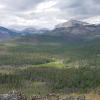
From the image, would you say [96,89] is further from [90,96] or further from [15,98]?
Answer: [15,98]

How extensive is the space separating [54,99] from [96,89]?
37813 millimetres

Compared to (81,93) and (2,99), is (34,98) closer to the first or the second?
(2,99)

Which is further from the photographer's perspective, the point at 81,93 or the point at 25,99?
the point at 81,93

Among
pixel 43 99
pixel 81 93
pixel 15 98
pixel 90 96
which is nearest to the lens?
pixel 15 98

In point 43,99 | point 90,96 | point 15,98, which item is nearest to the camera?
point 15,98

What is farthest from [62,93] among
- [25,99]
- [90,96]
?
[25,99]

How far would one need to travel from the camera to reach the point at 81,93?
192m

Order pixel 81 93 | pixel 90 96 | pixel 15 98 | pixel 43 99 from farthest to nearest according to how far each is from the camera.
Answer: pixel 81 93 < pixel 90 96 < pixel 43 99 < pixel 15 98

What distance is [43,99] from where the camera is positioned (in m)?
165

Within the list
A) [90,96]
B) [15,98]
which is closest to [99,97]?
[90,96]

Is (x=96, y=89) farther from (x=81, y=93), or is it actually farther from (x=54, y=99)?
(x=54, y=99)

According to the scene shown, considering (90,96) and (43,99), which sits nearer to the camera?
(43,99)

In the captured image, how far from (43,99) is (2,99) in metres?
22.4

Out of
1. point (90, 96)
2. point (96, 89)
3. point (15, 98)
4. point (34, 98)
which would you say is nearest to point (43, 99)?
point (34, 98)
